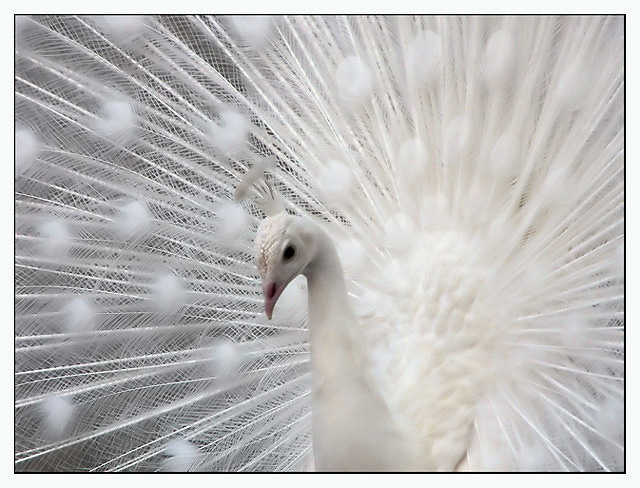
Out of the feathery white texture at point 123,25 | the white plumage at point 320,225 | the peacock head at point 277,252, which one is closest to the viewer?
the peacock head at point 277,252

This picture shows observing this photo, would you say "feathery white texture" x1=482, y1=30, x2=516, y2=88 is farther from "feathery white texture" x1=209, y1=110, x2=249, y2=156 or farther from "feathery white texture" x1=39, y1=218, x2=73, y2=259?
"feathery white texture" x1=39, y1=218, x2=73, y2=259

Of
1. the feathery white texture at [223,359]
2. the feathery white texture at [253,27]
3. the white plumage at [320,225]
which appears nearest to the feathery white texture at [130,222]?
the white plumage at [320,225]

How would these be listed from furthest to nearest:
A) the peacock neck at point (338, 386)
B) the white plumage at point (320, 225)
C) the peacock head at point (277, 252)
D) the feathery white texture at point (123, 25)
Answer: the feathery white texture at point (123, 25) → the white plumage at point (320, 225) → the peacock neck at point (338, 386) → the peacock head at point (277, 252)

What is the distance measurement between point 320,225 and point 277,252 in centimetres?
21

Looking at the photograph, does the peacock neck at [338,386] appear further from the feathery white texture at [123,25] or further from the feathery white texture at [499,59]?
the feathery white texture at [123,25]

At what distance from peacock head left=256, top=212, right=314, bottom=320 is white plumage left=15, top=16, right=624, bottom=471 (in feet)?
0.68

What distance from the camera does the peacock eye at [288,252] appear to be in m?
1.08

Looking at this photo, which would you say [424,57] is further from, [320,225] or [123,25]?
[123,25]

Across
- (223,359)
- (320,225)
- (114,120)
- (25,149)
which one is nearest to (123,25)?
(114,120)

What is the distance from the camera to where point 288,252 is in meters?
1.09

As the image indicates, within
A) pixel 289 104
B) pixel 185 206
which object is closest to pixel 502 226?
pixel 289 104

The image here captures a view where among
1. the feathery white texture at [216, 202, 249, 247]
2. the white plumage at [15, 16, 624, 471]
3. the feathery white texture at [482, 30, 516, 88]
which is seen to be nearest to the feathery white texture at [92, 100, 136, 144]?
the white plumage at [15, 16, 624, 471]

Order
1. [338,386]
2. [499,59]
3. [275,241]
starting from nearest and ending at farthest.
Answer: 1. [275,241]
2. [338,386]
3. [499,59]

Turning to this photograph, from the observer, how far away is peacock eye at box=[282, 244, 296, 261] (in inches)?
42.7
